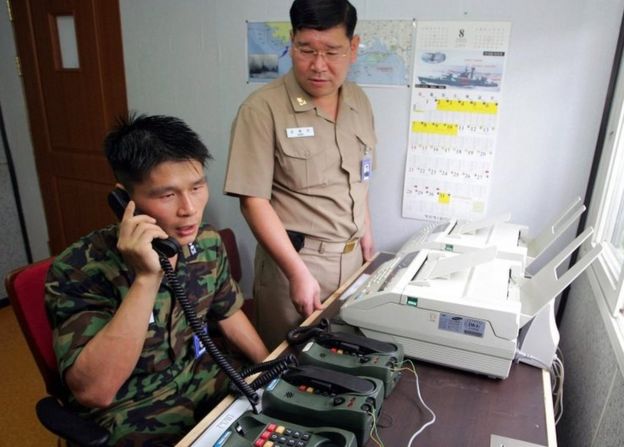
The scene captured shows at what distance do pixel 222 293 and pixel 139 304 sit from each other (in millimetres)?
401

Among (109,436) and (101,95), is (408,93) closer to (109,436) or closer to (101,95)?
(109,436)

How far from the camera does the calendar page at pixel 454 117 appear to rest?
166 centimetres

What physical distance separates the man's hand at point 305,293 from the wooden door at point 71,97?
5.54 feet

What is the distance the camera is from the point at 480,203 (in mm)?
1812

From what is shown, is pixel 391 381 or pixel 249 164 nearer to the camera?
pixel 391 381

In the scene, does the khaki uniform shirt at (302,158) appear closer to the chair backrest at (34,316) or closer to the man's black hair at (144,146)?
the man's black hair at (144,146)

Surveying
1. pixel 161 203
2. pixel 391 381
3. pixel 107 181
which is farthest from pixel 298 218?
pixel 107 181

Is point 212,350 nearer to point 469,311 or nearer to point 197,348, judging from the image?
point 197,348

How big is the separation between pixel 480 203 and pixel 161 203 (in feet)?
4.46

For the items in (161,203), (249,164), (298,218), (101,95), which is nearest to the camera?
(161,203)

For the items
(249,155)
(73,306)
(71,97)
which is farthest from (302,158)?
(71,97)

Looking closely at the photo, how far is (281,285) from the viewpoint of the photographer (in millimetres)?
1582

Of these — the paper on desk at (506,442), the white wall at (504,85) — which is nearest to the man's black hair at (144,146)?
the paper on desk at (506,442)

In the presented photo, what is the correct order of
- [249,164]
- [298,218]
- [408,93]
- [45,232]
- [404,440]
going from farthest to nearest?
[45,232], [408,93], [298,218], [249,164], [404,440]
